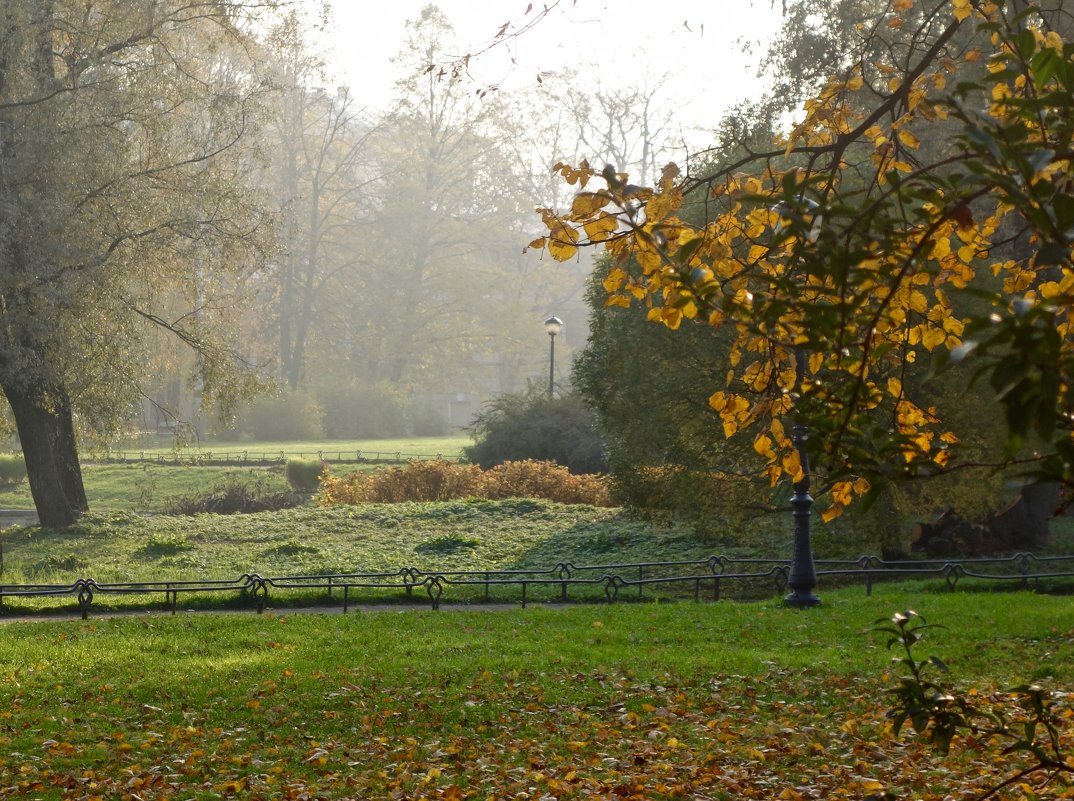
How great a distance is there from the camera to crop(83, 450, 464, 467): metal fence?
35406mm

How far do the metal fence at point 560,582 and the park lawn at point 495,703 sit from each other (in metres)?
1.18

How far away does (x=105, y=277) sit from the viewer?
19125 mm

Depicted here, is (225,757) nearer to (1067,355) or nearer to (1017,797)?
(1017,797)

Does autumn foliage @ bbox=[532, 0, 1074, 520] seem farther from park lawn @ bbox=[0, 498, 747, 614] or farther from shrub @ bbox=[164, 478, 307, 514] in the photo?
shrub @ bbox=[164, 478, 307, 514]

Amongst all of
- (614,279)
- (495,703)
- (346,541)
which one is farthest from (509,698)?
(346,541)

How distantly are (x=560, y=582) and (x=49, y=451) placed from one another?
11599 millimetres

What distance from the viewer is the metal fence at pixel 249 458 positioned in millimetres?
35406

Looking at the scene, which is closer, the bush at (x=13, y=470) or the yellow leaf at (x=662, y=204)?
the yellow leaf at (x=662, y=204)

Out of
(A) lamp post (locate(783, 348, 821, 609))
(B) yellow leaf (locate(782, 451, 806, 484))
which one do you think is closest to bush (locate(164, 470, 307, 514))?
(A) lamp post (locate(783, 348, 821, 609))

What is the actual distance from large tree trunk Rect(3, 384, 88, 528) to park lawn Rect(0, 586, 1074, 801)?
32.9ft

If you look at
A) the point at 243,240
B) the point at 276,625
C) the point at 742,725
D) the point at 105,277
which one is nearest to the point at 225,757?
the point at 742,725

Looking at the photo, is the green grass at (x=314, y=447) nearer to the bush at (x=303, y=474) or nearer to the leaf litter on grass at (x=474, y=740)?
the bush at (x=303, y=474)

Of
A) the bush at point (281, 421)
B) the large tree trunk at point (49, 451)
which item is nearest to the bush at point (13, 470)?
the large tree trunk at point (49, 451)

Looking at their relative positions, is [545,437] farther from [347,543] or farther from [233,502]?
[347,543]
